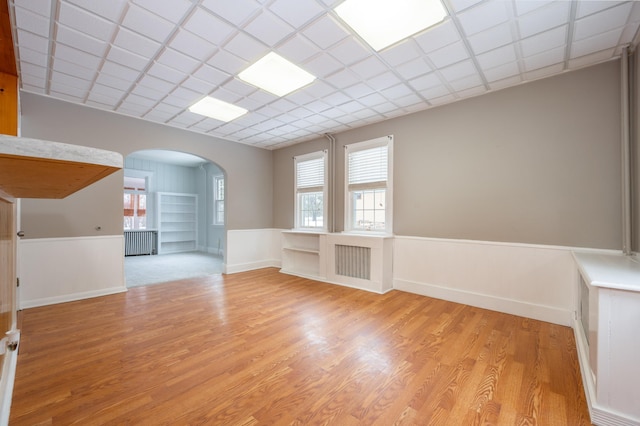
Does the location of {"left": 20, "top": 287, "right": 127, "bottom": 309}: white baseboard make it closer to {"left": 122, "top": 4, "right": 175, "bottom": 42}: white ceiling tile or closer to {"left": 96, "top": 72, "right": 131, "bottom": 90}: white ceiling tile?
{"left": 96, "top": 72, "right": 131, "bottom": 90}: white ceiling tile

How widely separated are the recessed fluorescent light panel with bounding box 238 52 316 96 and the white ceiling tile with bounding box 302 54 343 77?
10cm

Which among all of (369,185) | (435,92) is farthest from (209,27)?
(369,185)

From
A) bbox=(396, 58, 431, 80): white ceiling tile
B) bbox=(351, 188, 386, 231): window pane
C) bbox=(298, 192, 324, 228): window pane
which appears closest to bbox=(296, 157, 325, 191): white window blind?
bbox=(298, 192, 324, 228): window pane

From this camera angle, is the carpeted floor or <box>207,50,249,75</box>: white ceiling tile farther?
the carpeted floor

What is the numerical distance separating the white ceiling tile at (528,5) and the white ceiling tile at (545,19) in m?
0.05

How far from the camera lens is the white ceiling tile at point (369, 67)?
276 centimetres

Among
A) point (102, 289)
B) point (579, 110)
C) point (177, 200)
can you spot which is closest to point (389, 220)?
point (579, 110)

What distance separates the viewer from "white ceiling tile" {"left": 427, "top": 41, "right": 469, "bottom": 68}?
2.52m

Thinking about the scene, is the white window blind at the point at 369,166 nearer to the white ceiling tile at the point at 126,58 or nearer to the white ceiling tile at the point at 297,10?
the white ceiling tile at the point at 297,10

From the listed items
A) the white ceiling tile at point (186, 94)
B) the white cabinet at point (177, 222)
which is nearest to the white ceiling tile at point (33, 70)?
the white ceiling tile at point (186, 94)

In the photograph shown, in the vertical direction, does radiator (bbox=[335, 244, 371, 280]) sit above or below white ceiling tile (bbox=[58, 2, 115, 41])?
below

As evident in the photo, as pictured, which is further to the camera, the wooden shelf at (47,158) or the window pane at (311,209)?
the window pane at (311,209)

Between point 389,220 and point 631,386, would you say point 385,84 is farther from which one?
point 631,386

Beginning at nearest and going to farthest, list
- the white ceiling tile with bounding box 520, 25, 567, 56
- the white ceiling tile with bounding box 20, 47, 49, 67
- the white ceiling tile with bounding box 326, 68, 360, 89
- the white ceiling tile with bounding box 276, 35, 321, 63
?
the white ceiling tile with bounding box 520, 25, 567, 56 < the white ceiling tile with bounding box 276, 35, 321, 63 < the white ceiling tile with bounding box 20, 47, 49, 67 < the white ceiling tile with bounding box 326, 68, 360, 89
